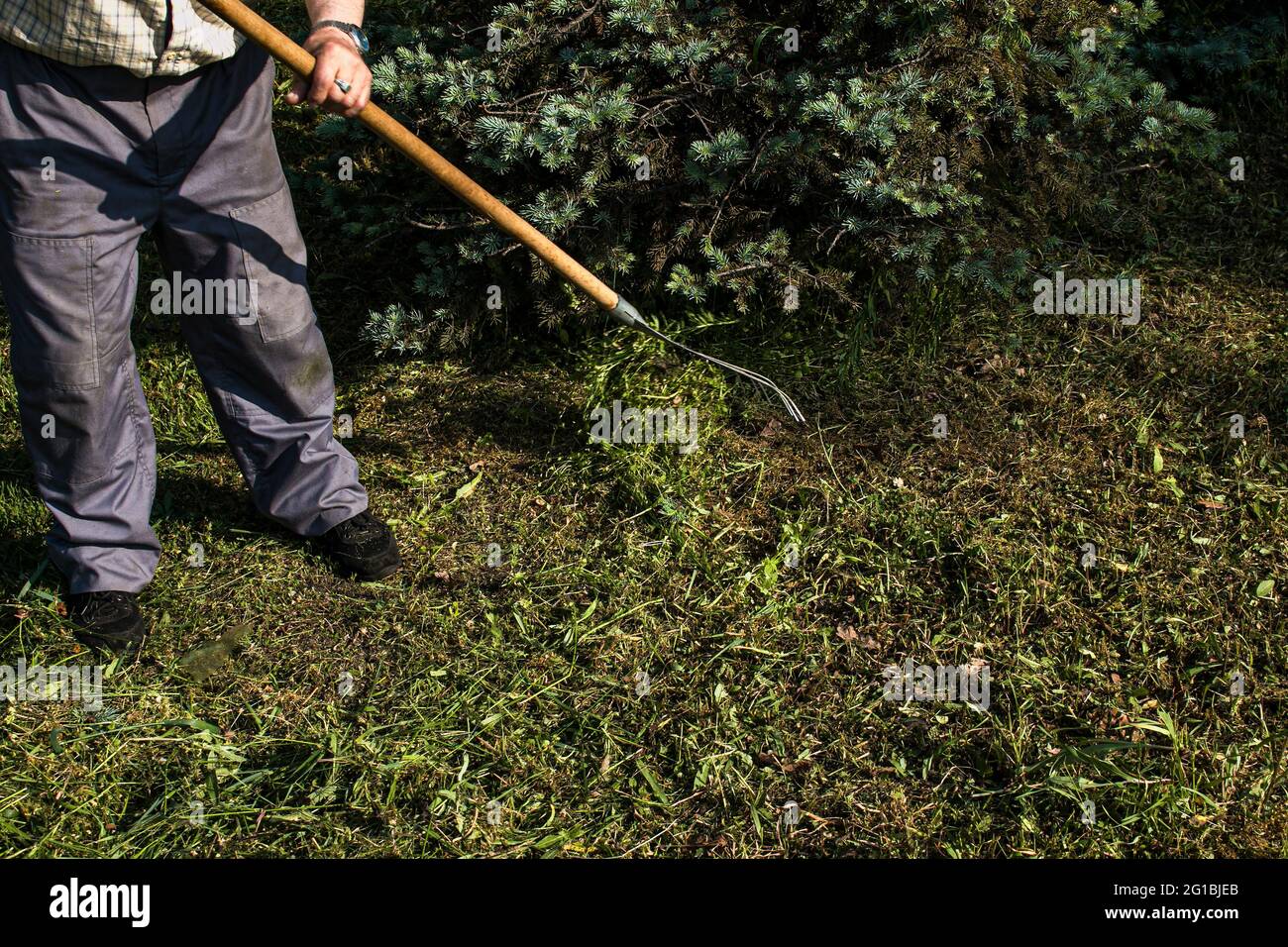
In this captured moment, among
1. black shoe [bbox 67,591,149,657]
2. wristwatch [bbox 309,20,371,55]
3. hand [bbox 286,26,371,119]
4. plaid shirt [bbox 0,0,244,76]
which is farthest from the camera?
black shoe [bbox 67,591,149,657]

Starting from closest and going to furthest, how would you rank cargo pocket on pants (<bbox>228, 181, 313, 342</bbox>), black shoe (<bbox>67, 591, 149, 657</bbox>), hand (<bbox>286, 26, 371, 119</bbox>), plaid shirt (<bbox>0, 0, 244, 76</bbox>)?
plaid shirt (<bbox>0, 0, 244, 76</bbox>) → hand (<bbox>286, 26, 371, 119</bbox>) → cargo pocket on pants (<bbox>228, 181, 313, 342</bbox>) → black shoe (<bbox>67, 591, 149, 657</bbox>)

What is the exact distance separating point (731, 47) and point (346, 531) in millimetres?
2088

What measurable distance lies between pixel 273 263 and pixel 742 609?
167cm

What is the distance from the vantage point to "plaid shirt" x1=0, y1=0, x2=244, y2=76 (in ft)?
8.56

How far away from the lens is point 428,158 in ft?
9.82

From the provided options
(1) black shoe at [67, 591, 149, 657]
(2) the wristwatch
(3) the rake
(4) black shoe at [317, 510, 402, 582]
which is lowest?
(1) black shoe at [67, 591, 149, 657]

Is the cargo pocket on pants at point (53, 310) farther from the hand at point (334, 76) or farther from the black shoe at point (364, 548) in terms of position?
the black shoe at point (364, 548)

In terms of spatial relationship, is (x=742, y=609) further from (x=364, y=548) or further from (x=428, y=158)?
(x=428, y=158)

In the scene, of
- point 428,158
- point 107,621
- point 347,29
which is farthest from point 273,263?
point 107,621

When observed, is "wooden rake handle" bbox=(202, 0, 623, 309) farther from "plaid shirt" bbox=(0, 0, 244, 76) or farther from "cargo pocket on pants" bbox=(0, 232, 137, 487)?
"cargo pocket on pants" bbox=(0, 232, 137, 487)

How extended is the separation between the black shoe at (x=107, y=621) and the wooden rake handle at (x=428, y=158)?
1.57m

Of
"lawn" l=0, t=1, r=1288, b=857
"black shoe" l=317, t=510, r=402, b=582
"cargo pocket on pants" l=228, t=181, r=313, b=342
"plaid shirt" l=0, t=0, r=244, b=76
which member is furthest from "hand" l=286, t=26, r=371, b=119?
"lawn" l=0, t=1, r=1288, b=857

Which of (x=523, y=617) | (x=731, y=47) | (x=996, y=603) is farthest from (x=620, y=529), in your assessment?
(x=731, y=47)

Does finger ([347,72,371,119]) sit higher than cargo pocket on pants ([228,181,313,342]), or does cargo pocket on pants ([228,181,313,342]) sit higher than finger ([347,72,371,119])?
finger ([347,72,371,119])
